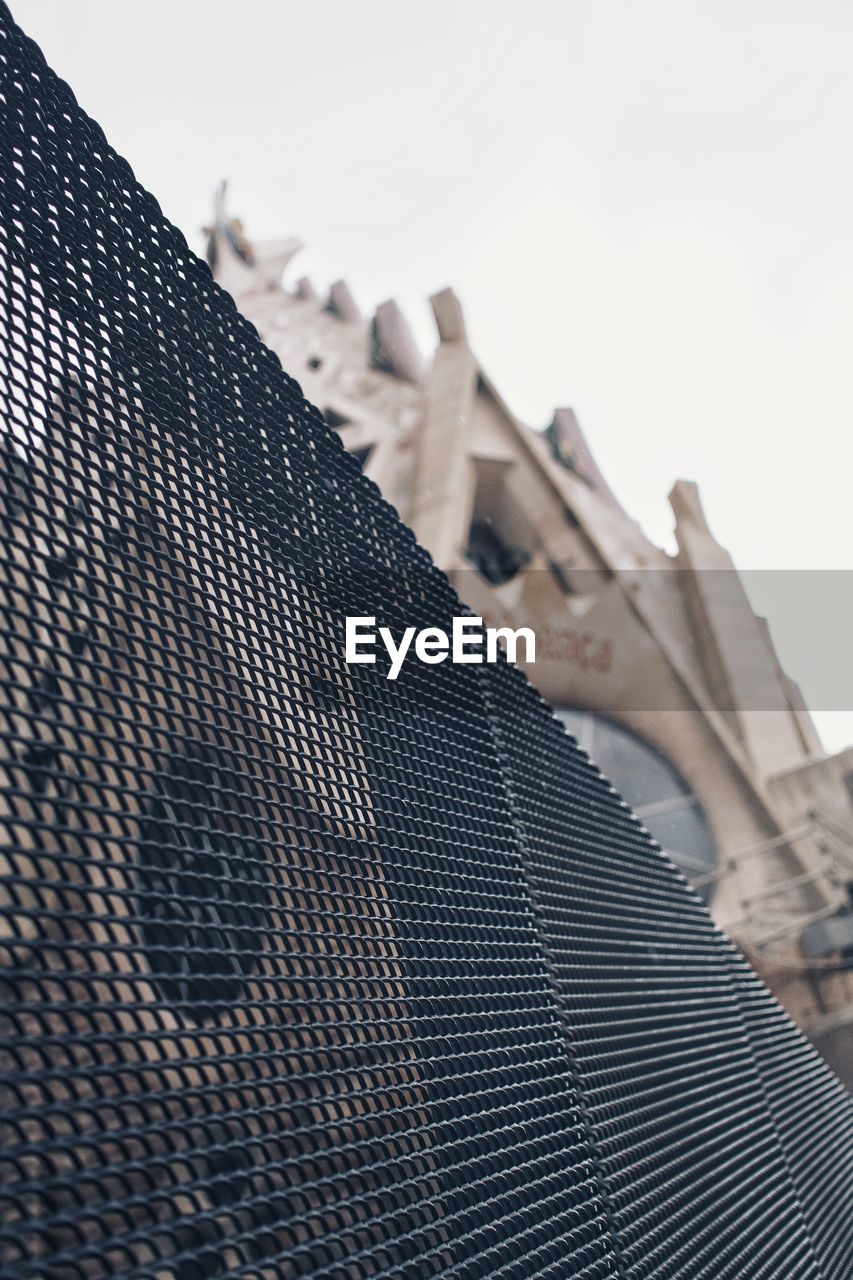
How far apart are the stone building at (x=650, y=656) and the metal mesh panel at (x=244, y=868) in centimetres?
1139

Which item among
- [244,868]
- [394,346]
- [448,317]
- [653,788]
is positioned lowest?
[244,868]

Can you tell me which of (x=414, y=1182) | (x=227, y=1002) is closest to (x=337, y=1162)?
(x=414, y=1182)

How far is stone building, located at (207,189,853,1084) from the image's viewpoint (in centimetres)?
1538

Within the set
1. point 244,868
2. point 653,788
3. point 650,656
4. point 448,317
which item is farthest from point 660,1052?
point 448,317

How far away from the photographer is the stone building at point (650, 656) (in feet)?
50.5

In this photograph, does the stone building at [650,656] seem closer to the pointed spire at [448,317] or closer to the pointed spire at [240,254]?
the pointed spire at [448,317]

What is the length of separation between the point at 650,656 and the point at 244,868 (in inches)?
643

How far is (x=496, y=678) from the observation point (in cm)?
406

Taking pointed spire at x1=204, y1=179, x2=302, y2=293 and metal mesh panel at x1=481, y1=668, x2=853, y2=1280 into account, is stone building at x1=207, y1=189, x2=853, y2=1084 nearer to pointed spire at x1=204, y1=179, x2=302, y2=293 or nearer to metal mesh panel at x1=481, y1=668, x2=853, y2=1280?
pointed spire at x1=204, y1=179, x2=302, y2=293

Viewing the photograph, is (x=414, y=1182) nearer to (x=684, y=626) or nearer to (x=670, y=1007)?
(x=670, y=1007)

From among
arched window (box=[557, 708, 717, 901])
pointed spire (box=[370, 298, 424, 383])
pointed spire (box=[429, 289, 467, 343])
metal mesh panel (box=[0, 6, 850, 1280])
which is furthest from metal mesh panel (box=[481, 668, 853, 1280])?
pointed spire (box=[370, 298, 424, 383])

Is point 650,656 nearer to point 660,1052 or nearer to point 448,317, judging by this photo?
point 448,317

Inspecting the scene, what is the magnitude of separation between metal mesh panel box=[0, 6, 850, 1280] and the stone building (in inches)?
449

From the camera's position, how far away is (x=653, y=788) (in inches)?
700
